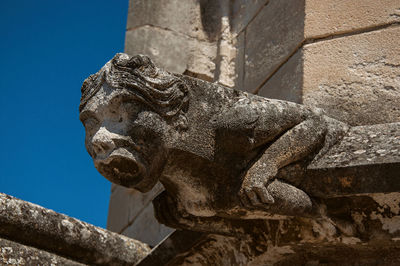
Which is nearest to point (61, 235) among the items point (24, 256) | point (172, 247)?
point (24, 256)

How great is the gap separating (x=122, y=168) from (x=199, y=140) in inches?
11.3

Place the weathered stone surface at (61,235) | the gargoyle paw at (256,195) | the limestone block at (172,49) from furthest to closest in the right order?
the limestone block at (172,49) → the weathered stone surface at (61,235) → the gargoyle paw at (256,195)

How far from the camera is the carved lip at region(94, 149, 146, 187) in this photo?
2.38 m

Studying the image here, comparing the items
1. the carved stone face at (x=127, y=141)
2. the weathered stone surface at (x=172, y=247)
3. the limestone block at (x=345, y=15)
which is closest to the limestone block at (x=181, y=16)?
the limestone block at (x=345, y=15)

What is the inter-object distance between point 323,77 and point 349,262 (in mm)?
845

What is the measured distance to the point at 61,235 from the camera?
3361 mm

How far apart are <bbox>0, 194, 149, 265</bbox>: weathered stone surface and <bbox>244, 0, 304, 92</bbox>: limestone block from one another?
105 centimetres

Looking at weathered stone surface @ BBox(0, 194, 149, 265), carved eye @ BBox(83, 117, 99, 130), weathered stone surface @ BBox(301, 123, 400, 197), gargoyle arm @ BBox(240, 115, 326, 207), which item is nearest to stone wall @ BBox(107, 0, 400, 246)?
weathered stone surface @ BBox(301, 123, 400, 197)

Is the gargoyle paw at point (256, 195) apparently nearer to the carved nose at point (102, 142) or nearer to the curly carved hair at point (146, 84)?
the curly carved hair at point (146, 84)

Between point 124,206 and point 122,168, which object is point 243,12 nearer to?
point 124,206

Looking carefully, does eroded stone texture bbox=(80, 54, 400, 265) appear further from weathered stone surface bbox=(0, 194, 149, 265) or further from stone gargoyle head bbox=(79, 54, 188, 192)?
weathered stone surface bbox=(0, 194, 149, 265)

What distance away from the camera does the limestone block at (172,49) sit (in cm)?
429

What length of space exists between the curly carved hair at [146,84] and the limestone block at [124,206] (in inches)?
77.2

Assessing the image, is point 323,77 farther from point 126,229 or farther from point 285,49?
point 126,229
